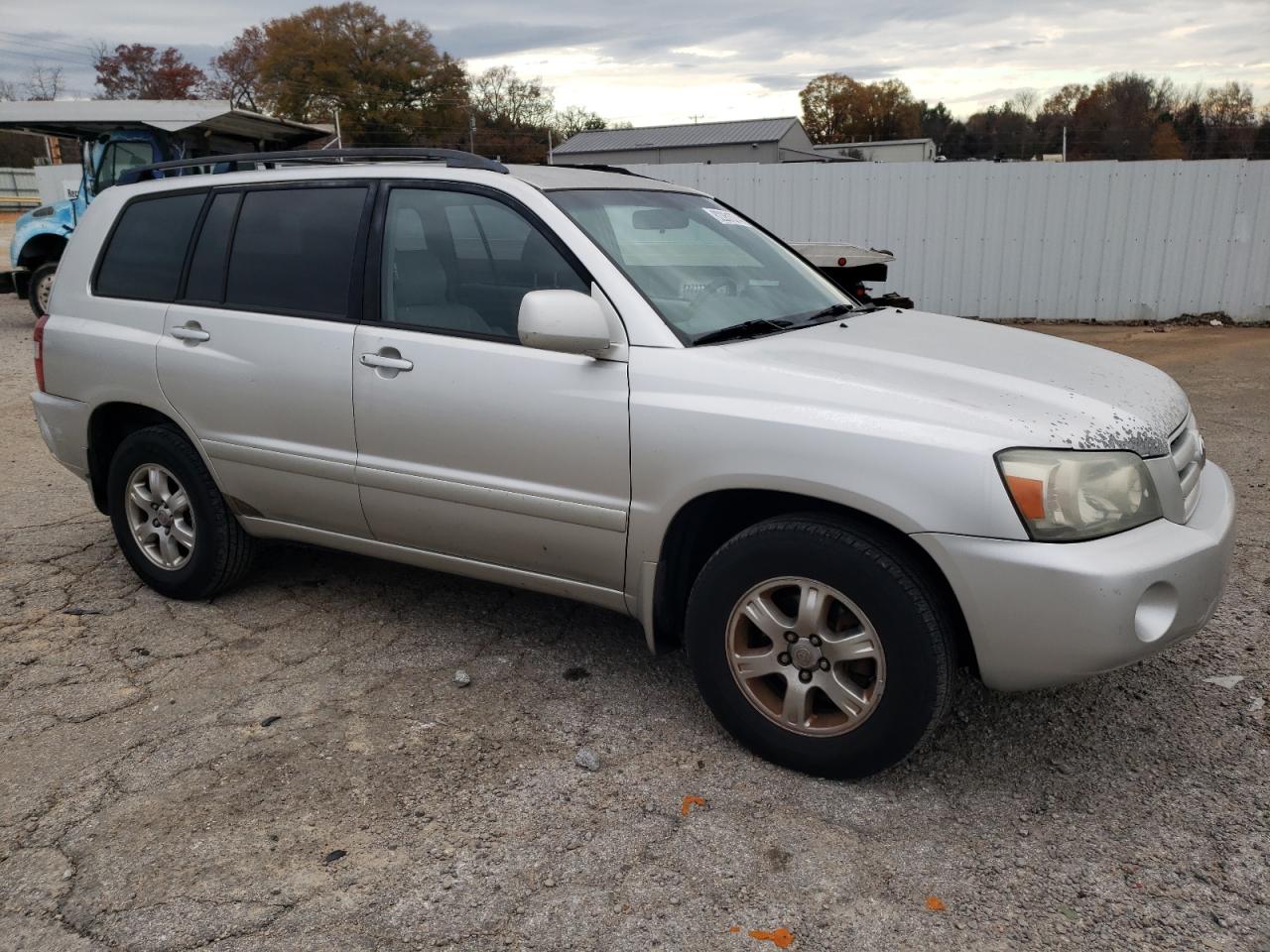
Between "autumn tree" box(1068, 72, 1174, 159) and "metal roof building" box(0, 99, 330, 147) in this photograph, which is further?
"autumn tree" box(1068, 72, 1174, 159)

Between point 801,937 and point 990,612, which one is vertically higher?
point 990,612

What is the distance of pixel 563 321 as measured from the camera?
10.2 feet

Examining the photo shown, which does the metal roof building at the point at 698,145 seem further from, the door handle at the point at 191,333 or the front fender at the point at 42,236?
the door handle at the point at 191,333

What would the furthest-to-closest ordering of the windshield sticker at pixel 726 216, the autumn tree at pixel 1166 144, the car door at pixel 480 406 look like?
the autumn tree at pixel 1166 144 < the windshield sticker at pixel 726 216 < the car door at pixel 480 406

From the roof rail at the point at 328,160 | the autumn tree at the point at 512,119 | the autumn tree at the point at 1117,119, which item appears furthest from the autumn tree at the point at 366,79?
the roof rail at the point at 328,160

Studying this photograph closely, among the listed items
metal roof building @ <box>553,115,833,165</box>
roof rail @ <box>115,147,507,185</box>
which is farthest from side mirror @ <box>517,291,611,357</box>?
metal roof building @ <box>553,115,833,165</box>

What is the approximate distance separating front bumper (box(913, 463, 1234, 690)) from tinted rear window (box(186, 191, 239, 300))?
2991mm

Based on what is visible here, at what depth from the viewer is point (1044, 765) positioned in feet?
10.4

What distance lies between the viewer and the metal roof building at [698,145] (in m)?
39.3

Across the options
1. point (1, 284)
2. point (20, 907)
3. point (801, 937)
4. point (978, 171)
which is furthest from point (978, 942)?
point (1, 284)

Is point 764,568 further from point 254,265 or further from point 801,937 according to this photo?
point 254,265

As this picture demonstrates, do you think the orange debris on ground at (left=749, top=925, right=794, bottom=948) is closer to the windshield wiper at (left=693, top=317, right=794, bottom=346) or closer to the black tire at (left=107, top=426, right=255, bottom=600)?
the windshield wiper at (left=693, top=317, right=794, bottom=346)

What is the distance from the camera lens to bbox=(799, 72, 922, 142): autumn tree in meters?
75.4

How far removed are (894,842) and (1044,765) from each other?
2.19 ft
